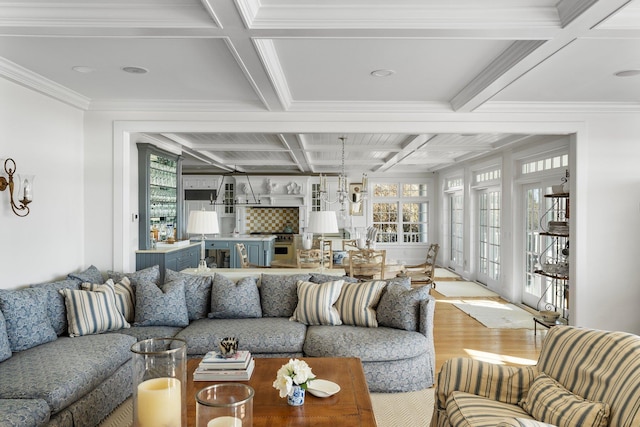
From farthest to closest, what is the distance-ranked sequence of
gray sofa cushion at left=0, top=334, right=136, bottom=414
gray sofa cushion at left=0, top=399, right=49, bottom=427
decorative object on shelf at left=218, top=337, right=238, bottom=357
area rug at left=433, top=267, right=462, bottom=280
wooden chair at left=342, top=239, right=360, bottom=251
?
area rug at left=433, top=267, right=462, bottom=280, wooden chair at left=342, top=239, right=360, bottom=251, decorative object on shelf at left=218, top=337, right=238, bottom=357, gray sofa cushion at left=0, top=334, right=136, bottom=414, gray sofa cushion at left=0, top=399, right=49, bottom=427

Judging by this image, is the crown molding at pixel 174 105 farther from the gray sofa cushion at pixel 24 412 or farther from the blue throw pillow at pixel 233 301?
the gray sofa cushion at pixel 24 412

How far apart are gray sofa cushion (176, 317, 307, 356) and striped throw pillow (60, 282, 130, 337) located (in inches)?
23.0

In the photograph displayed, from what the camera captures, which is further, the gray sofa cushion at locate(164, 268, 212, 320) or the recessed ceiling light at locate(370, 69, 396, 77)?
the gray sofa cushion at locate(164, 268, 212, 320)

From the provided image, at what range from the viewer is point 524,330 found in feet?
18.4

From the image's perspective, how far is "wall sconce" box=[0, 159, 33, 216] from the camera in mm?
3635

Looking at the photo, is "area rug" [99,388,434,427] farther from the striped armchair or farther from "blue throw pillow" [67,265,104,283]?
"blue throw pillow" [67,265,104,283]

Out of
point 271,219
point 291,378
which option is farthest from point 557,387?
point 271,219

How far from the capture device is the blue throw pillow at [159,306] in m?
3.99

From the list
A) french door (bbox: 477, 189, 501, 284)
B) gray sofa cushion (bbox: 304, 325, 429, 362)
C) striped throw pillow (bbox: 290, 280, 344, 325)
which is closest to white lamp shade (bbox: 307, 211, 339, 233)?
striped throw pillow (bbox: 290, 280, 344, 325)

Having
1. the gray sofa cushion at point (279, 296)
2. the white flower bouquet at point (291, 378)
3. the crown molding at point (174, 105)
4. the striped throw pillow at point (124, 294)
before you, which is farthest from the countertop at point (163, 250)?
the white flower bouquet at point (291, 378)

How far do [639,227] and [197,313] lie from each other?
4714mm

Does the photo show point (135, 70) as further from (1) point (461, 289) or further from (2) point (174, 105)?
(1) point (461, 289)

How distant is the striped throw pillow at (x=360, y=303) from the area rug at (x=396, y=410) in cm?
64

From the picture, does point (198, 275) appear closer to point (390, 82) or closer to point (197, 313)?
point (197, 313)
